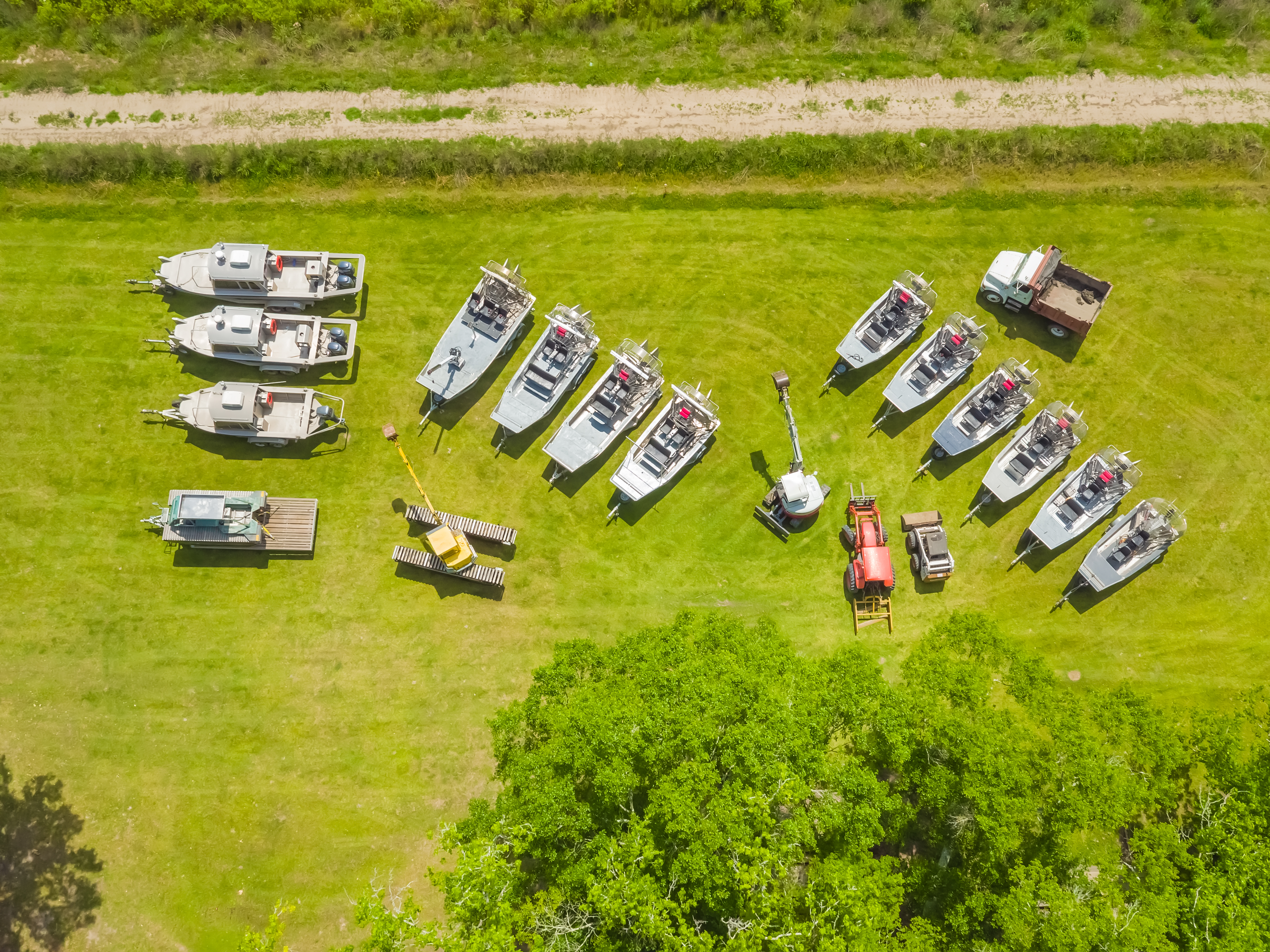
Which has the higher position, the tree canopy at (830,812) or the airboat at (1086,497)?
the airboat at (1086,497)

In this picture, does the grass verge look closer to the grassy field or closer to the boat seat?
the grassy field

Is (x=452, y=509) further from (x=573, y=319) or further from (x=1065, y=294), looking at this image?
(x=1065, y=294)

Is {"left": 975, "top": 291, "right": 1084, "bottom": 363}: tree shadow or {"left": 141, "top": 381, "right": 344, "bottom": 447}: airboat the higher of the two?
{"left": 975, "top": 291, "right": 1084, "bottom": 363}: tree shadow

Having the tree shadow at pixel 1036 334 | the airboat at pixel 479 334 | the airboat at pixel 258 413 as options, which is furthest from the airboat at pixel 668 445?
the tree shadow at pixel 1036 334

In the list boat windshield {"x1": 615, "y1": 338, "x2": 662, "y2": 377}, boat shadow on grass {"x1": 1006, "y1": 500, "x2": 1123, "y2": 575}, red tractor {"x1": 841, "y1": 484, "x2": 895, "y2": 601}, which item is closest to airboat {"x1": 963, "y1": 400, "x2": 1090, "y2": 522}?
boat shadow on grass {"x1": 1006, "y1": 500, "x2": 1123, "y2": 575}

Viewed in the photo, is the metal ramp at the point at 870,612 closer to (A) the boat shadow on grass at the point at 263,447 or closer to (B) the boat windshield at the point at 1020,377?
(B) the boat windshield at the point at 1020,377

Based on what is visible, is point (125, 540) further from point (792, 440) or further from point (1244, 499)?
point (1244, 499)
